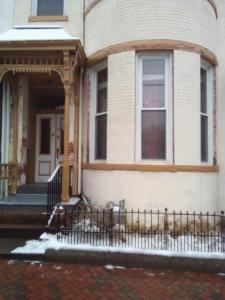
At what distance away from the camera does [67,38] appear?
7.11 m

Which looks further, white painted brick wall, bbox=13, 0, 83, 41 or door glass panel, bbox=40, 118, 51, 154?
door glass panel, bbox=40, 118, 51, 154

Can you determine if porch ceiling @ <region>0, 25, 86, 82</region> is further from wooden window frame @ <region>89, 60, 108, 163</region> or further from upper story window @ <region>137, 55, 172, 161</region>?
upper story window @ <region>137, 55, 172, 161</region>

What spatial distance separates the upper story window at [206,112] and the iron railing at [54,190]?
358 cm

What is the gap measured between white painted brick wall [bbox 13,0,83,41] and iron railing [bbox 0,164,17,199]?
4.12 m

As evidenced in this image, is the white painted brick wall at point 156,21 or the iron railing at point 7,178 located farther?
the iron railing at point 7,178

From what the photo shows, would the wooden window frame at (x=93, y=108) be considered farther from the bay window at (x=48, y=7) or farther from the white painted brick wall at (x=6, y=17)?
the white painted brick wall at (x=6, y=17)

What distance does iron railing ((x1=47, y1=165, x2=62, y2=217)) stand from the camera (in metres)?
6.81

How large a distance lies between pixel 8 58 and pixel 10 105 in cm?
155

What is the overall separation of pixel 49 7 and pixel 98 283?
8.00 m

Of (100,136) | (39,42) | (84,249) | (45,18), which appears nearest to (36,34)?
(39,42)

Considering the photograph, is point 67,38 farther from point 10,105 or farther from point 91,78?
point 10,105

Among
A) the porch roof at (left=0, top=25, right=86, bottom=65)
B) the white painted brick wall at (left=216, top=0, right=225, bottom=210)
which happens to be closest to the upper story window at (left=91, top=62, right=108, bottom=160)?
the porch roof at (left=0, top=25, right=86, bottom=65)

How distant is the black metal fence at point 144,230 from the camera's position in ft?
19.2

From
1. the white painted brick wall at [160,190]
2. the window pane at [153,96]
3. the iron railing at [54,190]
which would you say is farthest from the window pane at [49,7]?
the white painted brick wall at [160,190]
